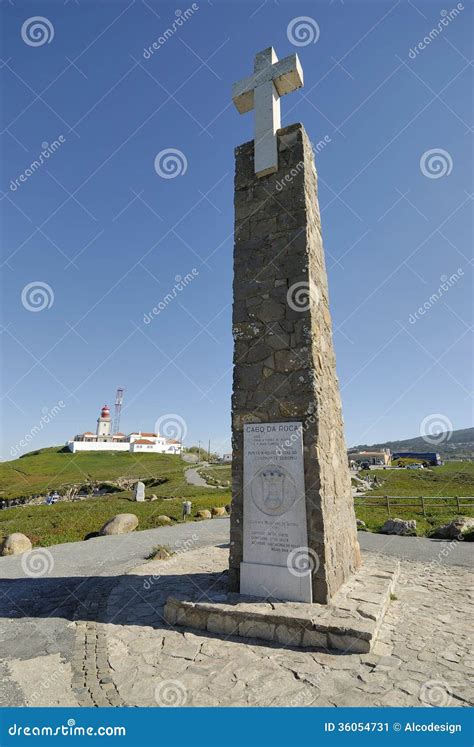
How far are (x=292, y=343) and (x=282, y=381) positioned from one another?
61 cm

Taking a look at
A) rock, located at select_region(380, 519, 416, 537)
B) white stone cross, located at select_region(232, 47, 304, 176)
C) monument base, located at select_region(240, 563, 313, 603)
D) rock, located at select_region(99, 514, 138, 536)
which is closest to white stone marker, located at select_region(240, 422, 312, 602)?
monument base, located at select_region(240, 563, 313, 603)

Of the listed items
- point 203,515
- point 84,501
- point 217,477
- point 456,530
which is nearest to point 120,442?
point 217,477

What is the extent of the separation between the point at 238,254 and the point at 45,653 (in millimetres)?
6309

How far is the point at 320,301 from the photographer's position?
22.0 ft

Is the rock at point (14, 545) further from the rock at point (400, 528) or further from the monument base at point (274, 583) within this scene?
the rock at point (400, 528)

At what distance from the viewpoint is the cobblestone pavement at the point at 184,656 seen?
365 centimetres

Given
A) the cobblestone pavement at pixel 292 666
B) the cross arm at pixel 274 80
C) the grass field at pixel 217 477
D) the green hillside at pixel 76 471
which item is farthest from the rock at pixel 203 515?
the green hillside at pixel 76 471

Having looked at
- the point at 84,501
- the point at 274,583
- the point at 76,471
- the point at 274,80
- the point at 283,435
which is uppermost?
the point at 274,80

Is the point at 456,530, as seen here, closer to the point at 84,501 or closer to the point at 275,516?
the point at 275,516

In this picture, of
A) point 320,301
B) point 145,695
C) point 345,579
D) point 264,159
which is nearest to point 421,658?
point 345,579

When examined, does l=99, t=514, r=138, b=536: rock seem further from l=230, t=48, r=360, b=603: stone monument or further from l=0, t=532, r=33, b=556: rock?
l=230, t=48, r=360, b=603: stone monument

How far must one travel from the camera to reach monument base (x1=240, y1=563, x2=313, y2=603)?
5.32 meters

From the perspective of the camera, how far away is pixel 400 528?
1254cm

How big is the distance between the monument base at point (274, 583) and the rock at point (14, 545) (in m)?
7.73
